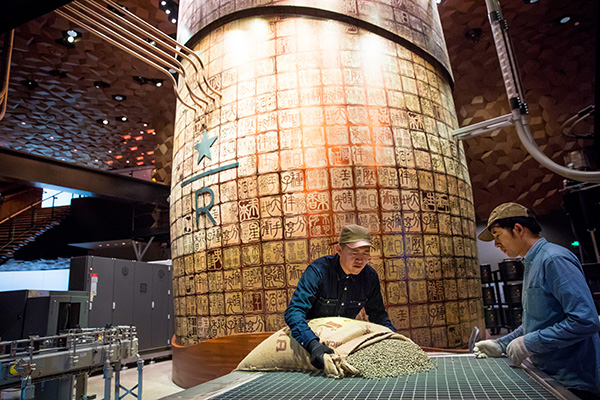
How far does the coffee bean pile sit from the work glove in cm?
12

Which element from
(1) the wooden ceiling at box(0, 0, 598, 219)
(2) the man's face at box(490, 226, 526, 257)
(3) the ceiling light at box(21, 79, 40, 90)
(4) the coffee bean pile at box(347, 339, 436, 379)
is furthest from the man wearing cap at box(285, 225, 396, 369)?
(3) the ceiling light at box(21, 79, 40, 90)

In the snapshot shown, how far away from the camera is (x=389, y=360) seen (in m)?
1.98

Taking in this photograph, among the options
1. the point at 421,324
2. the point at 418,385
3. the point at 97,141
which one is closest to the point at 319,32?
the point at 421,324

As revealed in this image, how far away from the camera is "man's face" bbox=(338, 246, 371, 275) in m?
2.50

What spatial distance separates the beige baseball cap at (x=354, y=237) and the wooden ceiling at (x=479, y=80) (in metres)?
7.81

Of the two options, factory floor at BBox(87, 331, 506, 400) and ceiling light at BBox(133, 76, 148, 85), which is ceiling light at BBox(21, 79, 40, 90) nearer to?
ceiling light at BBox(133, 76, 148, 85)

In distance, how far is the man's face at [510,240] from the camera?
88.0 inches

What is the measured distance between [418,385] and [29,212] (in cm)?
1740

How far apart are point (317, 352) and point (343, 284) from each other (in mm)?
679

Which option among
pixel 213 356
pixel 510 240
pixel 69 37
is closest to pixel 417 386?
pixel 510 240

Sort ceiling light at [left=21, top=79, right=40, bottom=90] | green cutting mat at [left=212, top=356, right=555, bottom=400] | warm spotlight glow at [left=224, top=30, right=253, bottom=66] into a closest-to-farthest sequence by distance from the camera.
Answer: green cutting mat at [left=212, top=356, right=555, bottom=400] → warm spotlight glow at [left=224, top=30, right=253, bottom=66] → ceiling light at [left=21, top=79, right=40, bottom=90]

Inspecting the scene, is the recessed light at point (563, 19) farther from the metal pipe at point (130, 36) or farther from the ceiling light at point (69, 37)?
the ceiling light at point (69, 37)

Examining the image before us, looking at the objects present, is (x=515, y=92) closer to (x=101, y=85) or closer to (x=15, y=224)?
(x=101, y=85)

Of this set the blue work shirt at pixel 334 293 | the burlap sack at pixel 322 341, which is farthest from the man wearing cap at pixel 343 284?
the burlap sack at pixel 322 341
